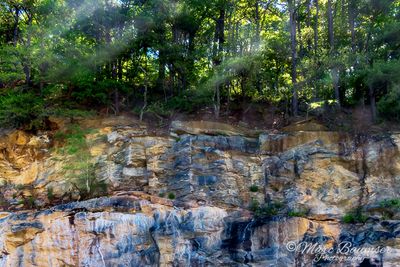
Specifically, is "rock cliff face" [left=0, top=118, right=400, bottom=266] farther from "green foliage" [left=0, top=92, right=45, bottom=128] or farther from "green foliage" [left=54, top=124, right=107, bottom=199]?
"green foliage" [left=0, top=92, right=45, bottom=128]

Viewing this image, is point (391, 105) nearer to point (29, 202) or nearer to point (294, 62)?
point (294, 62)

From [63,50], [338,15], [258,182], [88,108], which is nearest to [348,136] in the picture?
[258,182]

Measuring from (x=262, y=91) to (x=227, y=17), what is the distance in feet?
14.4

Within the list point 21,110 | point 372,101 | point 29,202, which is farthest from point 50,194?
point 372,101

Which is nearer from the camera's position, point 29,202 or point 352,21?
point 29,202

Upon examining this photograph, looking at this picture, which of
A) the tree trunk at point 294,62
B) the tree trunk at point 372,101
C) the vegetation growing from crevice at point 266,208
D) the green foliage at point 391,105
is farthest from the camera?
the tree trunk at point 294,62

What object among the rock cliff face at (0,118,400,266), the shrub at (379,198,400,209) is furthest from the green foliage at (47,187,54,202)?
the shrub at (379,198,400,209)

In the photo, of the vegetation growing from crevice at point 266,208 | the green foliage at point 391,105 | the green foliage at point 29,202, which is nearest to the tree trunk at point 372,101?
the green foliage at point 391,105

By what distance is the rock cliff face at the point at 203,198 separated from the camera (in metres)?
13.0

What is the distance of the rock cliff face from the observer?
42.6ft

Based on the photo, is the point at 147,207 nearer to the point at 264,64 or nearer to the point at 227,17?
the point at 264,64

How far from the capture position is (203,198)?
14273 mm

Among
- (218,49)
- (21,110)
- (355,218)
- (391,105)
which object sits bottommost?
(355,218)

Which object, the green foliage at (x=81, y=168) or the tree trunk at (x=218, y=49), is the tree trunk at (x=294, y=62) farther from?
the green foliage at (x=81, y=168)
